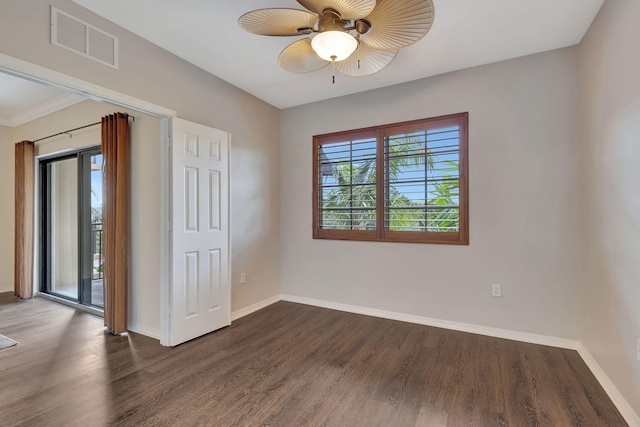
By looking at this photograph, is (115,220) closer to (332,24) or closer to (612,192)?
(332,24)

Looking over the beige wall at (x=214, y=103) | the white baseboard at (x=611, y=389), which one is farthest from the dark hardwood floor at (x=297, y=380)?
the beige wall at (x=214, y=103)

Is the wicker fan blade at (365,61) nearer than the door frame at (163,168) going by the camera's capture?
Yes

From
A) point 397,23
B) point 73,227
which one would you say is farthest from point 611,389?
point 73,227

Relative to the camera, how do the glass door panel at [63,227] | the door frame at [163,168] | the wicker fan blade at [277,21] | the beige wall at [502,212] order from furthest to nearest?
the glass door panel at [63,227] < the beige wall at [502,212] < the door frame at [163,168] < the wicker fan blade at [277,21]

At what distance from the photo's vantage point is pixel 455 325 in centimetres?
316

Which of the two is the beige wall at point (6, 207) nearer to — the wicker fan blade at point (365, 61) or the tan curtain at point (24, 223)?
the tan curtain at point (24, 223)

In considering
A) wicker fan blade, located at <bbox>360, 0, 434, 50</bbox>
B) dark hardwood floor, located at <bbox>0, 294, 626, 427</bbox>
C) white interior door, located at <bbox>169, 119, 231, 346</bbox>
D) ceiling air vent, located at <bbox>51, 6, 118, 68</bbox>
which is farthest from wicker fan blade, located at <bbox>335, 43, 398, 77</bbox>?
dark hardwood floor, located at <bbox>0, 294, 626, 427</bbox>

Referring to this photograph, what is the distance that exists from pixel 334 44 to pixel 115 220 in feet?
9.25

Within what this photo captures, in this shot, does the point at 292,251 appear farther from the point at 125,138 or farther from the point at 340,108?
the point at 125,138

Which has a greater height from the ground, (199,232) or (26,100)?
(26,100)

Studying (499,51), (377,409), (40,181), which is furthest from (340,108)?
(40,181)

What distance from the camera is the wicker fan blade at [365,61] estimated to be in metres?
2.09

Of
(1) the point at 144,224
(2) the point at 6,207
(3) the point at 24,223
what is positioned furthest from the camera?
(2) the point at 6,207

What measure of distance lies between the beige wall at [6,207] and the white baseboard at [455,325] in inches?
183
